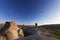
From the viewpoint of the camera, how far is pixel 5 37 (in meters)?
19.4

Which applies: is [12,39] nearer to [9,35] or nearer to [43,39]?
[9,35]

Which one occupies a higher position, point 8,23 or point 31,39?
point 8,23

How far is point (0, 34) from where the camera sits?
1967 centimetres

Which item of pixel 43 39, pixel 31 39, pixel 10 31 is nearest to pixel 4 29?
pixel 10 31

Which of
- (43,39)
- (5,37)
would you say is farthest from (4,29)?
(43,39)

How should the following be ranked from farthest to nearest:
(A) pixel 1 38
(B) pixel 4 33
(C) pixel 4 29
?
(C) pixel 4 29, (B) pixel 4 33, (A) pixel 1 38

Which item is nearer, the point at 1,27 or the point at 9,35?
the point at 9,35

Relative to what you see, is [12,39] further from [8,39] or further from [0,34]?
[0,34]

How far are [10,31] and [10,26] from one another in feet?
3.84

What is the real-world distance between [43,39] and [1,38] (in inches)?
234

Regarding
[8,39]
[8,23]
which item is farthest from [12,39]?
[8,23]

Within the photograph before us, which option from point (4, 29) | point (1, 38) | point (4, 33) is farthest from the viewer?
point (4, 29)

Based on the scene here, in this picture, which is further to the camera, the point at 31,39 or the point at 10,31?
the point at 10,31

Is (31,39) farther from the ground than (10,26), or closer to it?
closer to it
